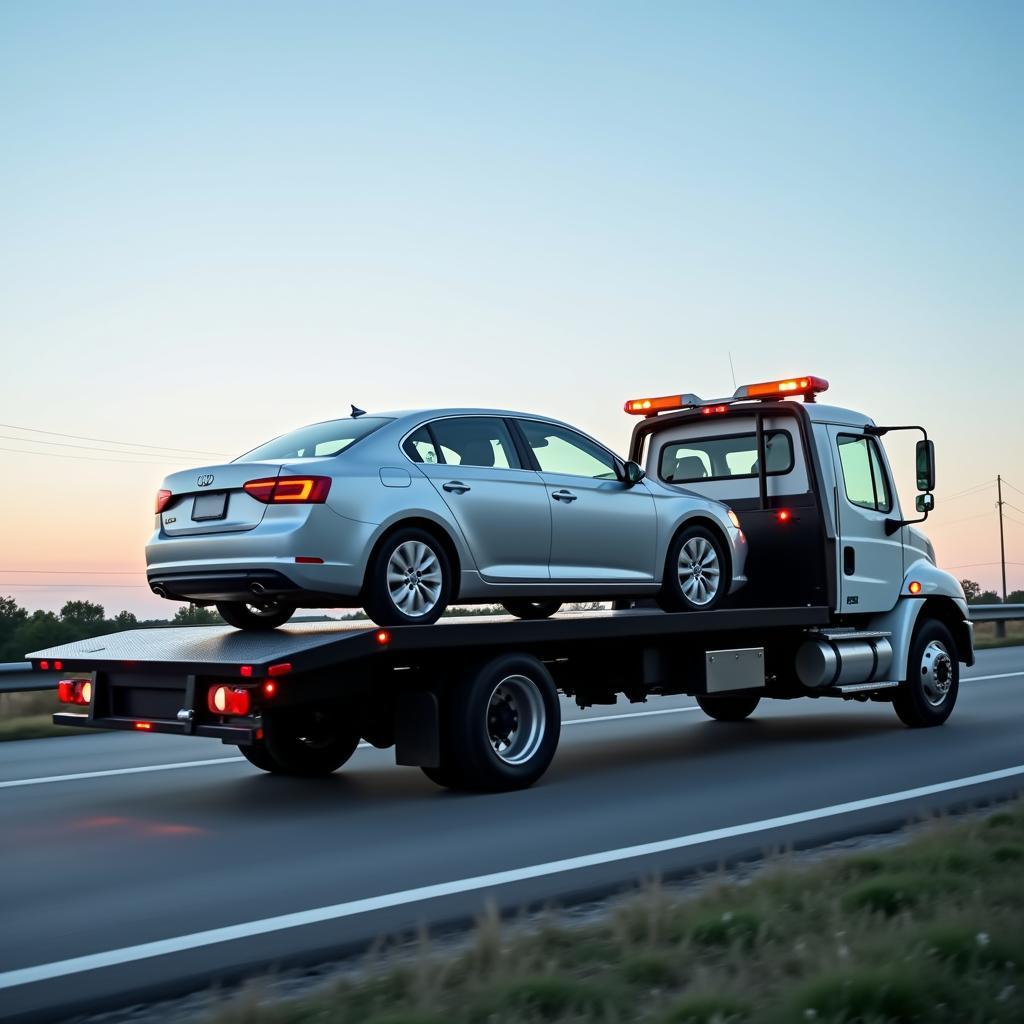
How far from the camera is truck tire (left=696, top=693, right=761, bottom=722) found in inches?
513

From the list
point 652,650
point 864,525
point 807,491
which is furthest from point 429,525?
point 864,525

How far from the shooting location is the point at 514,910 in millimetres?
5574

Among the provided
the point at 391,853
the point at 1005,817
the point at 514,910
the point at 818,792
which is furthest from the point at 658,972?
the point at 818,792

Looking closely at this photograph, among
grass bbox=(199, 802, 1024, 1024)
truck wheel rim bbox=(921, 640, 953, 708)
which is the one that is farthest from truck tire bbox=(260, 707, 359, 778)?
truck wheel rim bbox=(921, 640, 953, 708)

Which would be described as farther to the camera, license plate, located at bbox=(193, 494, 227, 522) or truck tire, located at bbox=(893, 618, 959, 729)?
truck tire, located at bbox=(893, 618, 959, 729)

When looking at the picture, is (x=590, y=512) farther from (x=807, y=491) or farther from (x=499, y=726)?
(x=807, y=491)

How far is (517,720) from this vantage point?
8.74 metres

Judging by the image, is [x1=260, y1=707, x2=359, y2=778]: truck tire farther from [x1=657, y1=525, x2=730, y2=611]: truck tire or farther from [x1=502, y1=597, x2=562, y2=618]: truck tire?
[x1=657, y1=525, x2=730, y2=611]: truck tire

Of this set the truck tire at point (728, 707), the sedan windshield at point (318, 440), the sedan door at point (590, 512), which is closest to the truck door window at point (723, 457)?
the sedan door at point (590, 512)

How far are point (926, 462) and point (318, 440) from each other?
574 cm

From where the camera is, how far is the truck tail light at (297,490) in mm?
7988

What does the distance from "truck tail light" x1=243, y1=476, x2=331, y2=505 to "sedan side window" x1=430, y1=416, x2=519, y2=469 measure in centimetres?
112

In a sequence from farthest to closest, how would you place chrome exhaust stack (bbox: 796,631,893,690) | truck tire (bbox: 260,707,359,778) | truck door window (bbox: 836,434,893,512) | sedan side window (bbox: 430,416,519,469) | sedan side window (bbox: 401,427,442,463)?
1. truck door window (bbox: 836,434,893,512)
2. chrome exhaust stack (bbox: 796,631,893,690)
3. truck tire (bbox: 260,707,359,778)
4. sedan side window (bbox: 430,416,519,469)
5. sedan side window (bbox: 401,427,442,463)

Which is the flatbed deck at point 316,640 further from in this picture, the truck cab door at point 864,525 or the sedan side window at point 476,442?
the truck cab door at point 864,525
